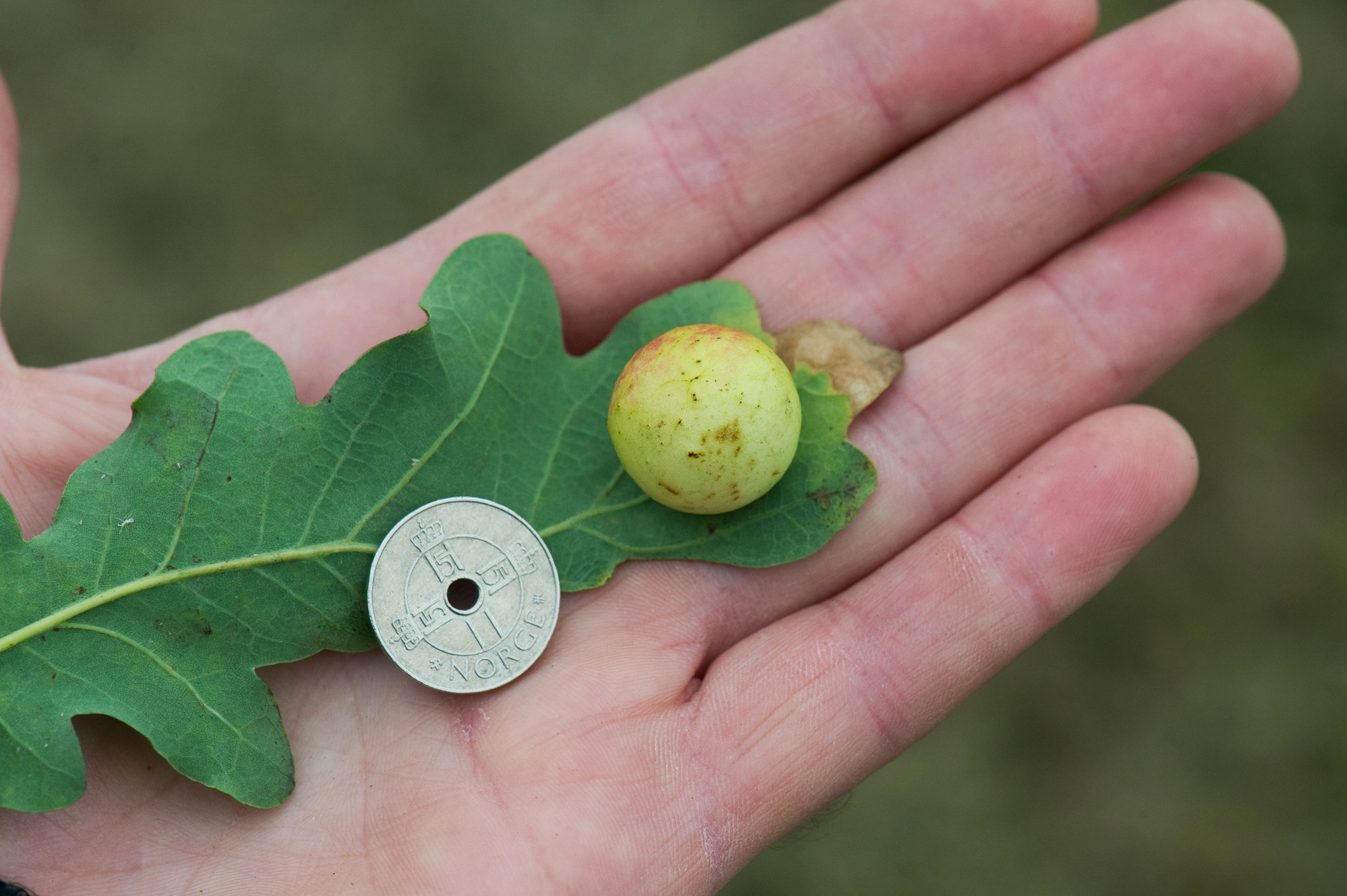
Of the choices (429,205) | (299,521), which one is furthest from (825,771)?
(429,205)

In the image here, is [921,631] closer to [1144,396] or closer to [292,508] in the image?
[292,508]

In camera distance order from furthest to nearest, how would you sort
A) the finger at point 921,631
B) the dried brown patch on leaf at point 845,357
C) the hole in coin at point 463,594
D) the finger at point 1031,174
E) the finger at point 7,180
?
the finger at point 1031,174 → the dried brown patch on leaf at point 845,357 → the hole in coin at point 463,594 → the finger at point 7,180 → the finger at point 921,631

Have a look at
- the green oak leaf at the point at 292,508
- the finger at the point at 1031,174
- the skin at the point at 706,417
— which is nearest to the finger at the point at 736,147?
the finger at the point at 1031,174

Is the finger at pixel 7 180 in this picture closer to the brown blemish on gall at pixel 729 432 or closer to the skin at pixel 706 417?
the skin at pixel 706 417

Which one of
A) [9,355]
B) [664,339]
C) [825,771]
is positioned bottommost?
[825,771]

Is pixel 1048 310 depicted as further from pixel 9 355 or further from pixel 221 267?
pixel 221 267

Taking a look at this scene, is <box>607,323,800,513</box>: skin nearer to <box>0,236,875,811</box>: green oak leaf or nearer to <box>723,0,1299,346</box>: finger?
<box>0,236,875,811</box>: green oak leaf
